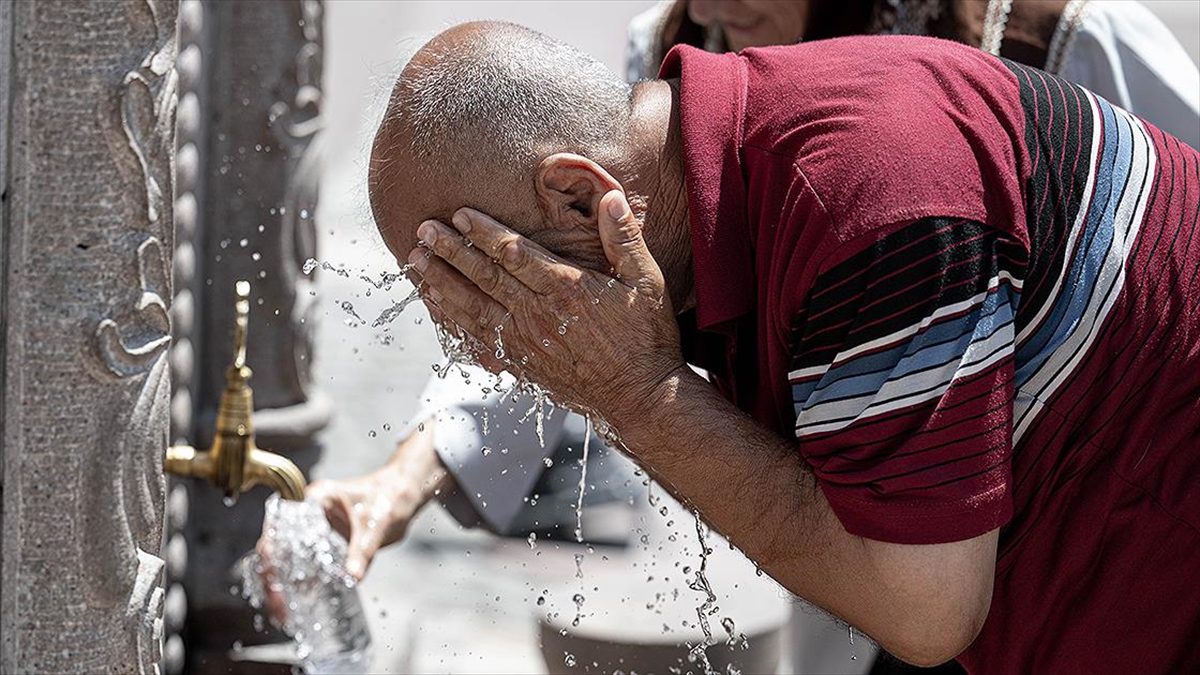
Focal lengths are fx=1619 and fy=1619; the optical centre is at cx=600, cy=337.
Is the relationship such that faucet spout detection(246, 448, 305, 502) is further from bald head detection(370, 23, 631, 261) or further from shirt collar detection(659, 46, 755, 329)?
shirt collar detection(659, 46, 755, 329)

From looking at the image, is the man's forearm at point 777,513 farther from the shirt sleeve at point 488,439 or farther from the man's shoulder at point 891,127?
the shirt sleeve at point 488,439

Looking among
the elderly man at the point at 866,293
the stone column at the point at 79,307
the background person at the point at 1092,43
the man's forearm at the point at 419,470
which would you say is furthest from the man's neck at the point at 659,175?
the man's forearm at the point at 419,470

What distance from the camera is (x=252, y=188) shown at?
3188 mm

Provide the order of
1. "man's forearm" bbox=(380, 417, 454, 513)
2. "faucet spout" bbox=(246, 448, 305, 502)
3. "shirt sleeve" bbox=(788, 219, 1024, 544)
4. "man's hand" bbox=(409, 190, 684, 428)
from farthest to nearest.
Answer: "man's forearm" bbox=(380, 417, 454, 513) → "faucet spout" bbox=(246, 448, 305, 502) → "man's hand" bbox=(409, 190, 684, 428) → "shirt sleeve" bbox=(788, 219, 1024, 544)

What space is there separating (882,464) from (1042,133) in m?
0.40

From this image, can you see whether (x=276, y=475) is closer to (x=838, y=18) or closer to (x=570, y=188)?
(x=570, y=188)

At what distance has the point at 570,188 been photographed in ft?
5.73

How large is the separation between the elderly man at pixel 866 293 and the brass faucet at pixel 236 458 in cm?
91

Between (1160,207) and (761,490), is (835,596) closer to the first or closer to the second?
(761,490)

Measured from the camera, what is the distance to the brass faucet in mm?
2600

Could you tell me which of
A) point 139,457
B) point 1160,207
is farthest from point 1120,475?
point 139,457

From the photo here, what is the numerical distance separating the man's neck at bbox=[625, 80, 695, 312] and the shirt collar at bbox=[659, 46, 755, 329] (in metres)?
0.03

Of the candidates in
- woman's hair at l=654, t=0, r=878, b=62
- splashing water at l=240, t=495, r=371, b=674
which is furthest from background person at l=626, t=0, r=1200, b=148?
splashing water at l=240, t=495, r=371, b=674

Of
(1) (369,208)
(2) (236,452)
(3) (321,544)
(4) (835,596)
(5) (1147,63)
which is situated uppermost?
(1) (369,208)
